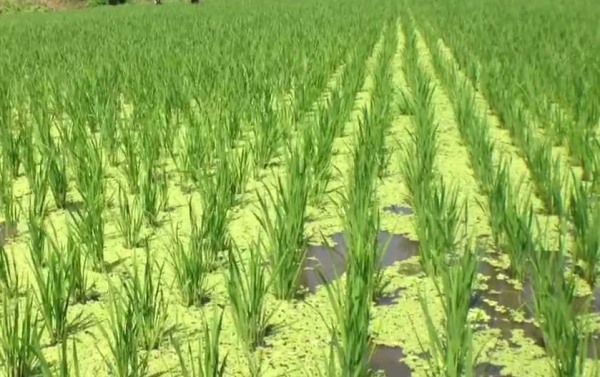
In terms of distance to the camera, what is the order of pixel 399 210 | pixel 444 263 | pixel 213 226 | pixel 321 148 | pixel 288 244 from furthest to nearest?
pixel 321 148 < pixel 399 210 < pixel 213 226 < pixel 288 244 < pixel 444 263

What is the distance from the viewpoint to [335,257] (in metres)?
2.47

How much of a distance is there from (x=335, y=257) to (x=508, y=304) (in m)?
0.66

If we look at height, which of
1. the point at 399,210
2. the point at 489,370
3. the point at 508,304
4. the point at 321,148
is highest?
the point at 321,148

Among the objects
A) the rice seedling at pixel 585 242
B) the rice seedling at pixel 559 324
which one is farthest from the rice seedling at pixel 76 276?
the rice seedling at pixel 585 242

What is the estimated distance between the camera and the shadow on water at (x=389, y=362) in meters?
1.71

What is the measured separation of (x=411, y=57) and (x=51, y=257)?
521 centimetres

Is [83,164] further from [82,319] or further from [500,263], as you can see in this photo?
[500,263]

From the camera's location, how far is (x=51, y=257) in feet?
5.98

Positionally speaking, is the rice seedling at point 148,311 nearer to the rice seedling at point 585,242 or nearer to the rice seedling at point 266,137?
the rice seedling at point 585,242

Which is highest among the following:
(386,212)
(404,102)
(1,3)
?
(1,3)

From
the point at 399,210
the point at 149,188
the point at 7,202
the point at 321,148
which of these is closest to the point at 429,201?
the point at 399,210

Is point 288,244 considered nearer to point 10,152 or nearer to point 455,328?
point 455,328

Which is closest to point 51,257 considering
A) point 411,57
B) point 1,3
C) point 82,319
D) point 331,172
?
point 82,319

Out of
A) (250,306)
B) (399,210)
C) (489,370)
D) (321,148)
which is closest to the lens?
(489,370)
